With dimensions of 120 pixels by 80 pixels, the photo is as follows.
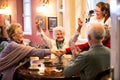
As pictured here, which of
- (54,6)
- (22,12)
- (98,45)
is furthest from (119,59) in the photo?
(22,12)

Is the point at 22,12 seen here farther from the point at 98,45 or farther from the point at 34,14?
the point at 98,45

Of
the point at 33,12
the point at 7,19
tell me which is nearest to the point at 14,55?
the point at 33,12

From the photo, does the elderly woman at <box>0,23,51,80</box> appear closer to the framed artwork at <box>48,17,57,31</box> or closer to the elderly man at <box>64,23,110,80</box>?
the elderly man at <box>64,23,110,80</box>

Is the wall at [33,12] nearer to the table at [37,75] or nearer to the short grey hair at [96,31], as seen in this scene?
the table at [37,75]

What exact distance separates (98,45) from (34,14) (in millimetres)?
4376

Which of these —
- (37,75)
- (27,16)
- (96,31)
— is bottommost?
(37,75)

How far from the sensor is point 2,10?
316 inches

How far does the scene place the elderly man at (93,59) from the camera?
7.64 feet

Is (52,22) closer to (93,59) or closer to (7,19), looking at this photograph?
(7,19)

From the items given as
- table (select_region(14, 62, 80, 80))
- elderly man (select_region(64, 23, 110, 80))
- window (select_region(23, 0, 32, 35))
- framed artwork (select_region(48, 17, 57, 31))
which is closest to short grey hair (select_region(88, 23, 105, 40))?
elderly man (select_region(64, 23, 110, 80))

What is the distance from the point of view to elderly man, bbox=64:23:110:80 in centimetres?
233

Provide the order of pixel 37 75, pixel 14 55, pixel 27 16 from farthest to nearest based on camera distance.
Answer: pixel 27 16
pixel 14 55
pixel 37 75

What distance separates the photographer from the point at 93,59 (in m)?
2.34

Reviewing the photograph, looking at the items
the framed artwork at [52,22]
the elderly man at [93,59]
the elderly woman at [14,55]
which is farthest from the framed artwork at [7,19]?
the elderly man at [93,59]
